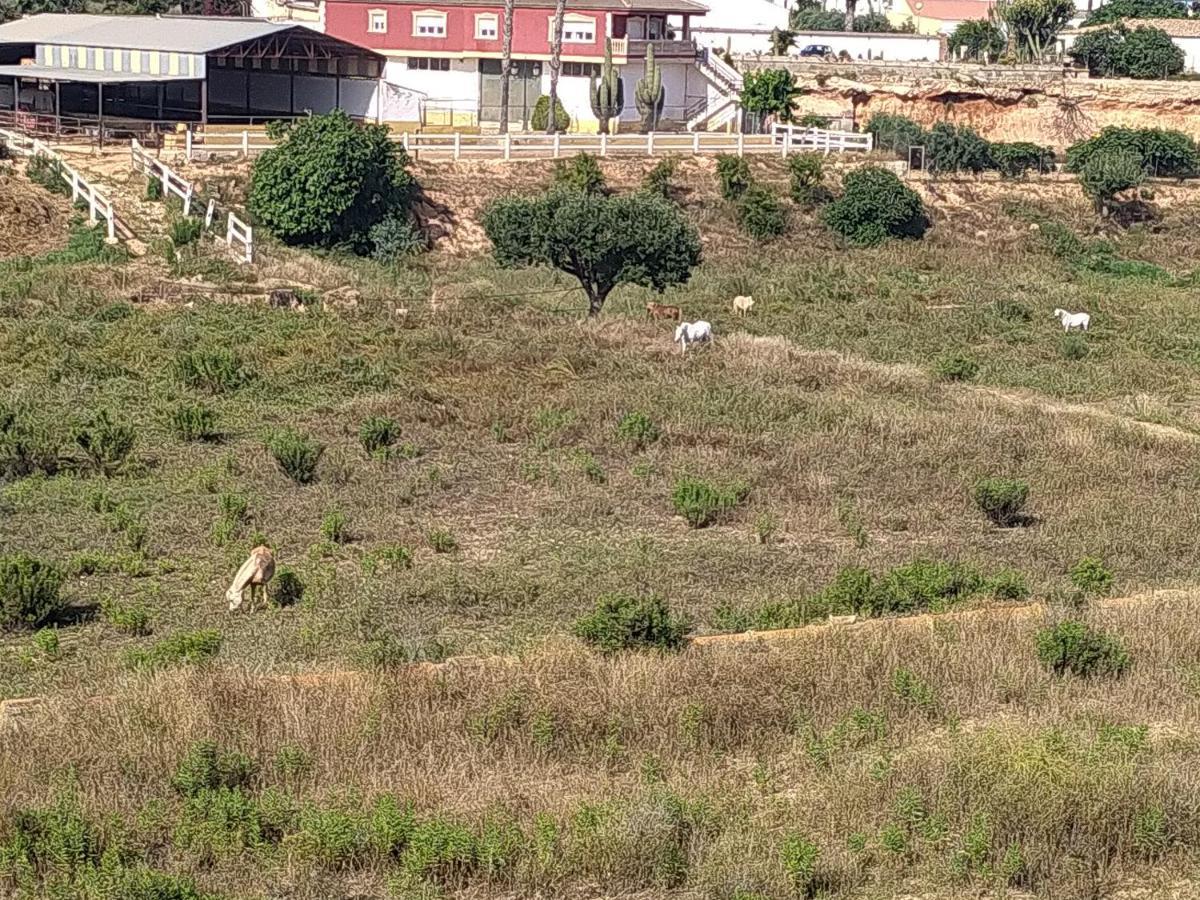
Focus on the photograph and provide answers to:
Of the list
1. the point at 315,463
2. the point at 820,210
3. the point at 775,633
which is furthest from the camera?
the point at 820,210

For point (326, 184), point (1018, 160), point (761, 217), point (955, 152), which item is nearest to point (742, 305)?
point (761, 217)

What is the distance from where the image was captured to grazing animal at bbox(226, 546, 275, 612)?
689 inches

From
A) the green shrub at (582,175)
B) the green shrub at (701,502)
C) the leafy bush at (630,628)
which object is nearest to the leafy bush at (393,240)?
the green shrub at (582,175)

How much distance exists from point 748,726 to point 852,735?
76 centimetres

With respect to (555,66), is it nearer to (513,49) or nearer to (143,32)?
(513,49)

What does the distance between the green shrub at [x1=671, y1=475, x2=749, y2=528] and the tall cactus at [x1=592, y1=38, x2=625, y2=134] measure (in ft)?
109

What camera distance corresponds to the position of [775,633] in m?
16.1

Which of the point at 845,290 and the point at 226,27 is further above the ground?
the point at 226,27

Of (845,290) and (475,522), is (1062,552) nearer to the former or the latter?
(475,522)

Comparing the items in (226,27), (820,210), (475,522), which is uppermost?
(226,27)

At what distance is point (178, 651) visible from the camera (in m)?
15.4

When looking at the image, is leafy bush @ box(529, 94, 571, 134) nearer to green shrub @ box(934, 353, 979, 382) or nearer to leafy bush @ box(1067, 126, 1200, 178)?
leafy bush @ box(1067, 126, 1200, 178)

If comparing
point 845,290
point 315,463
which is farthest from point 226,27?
point 315,463

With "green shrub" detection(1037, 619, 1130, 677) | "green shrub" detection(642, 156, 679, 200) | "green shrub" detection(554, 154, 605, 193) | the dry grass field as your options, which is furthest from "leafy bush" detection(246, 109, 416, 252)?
"green shrub" detection(1037, 619, 1130, 677)
